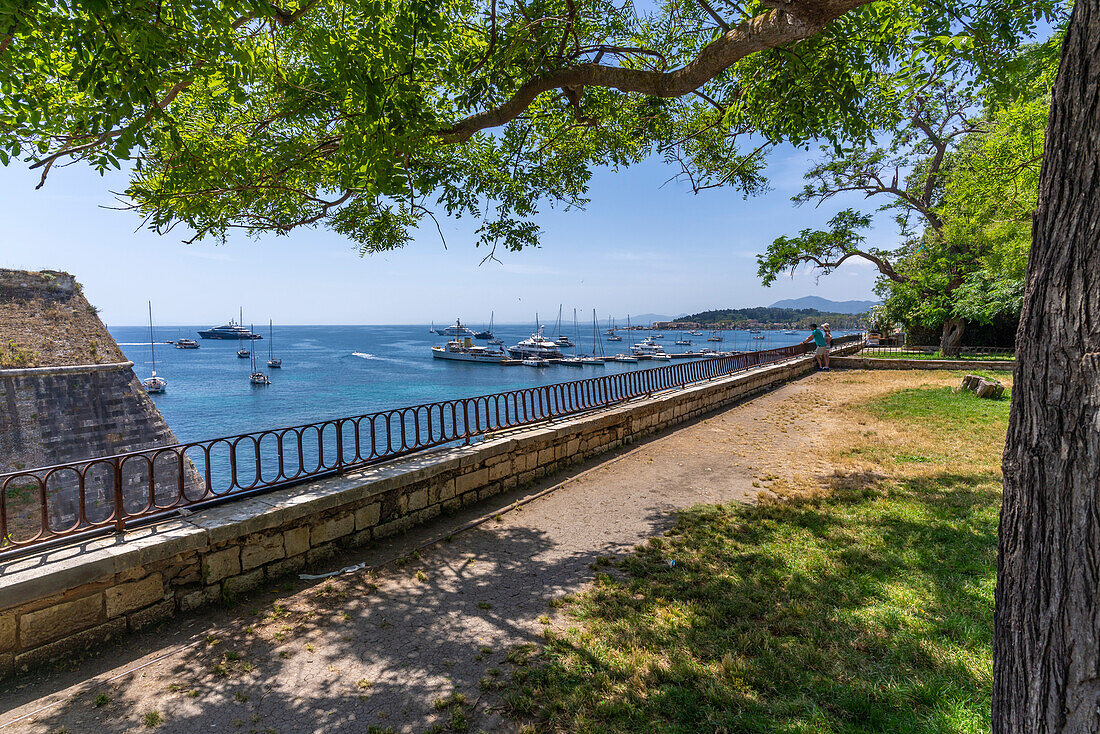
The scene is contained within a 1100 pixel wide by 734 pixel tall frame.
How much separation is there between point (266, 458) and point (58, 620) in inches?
1253

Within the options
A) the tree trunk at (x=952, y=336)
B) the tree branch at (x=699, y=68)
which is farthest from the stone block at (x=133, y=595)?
the tree trunk at (x=952, y=336)

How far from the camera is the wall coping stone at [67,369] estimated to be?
72.6 feet

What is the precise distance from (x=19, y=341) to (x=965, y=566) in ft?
114

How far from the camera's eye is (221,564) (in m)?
4.15

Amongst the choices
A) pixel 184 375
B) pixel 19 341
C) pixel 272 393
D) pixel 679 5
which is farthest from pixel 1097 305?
pixel 184 375

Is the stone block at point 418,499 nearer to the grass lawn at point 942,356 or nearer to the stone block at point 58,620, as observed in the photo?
the stone block at point 58,620

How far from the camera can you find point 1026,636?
164 cm

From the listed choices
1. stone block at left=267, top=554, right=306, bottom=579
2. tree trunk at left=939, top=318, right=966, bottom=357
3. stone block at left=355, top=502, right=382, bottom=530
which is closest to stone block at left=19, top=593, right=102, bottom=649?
stone block at left=267, top=554, right=306, bottom=579

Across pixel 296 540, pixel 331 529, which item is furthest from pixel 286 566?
pixel 331 529

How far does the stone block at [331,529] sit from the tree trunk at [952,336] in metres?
30.1

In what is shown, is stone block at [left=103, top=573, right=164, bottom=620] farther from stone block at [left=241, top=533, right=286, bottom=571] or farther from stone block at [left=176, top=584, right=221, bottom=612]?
stone block at [left=241, top=533, right=286, bottom=571]

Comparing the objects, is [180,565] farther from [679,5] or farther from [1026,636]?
[679,5]

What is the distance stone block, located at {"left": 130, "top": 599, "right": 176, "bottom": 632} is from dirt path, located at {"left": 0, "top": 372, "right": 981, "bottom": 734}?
0.10 meters

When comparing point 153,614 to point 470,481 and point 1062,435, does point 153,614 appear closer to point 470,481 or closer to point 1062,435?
point 470,481
